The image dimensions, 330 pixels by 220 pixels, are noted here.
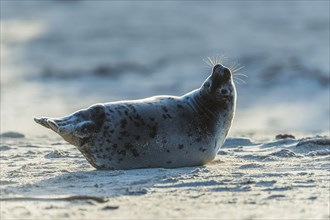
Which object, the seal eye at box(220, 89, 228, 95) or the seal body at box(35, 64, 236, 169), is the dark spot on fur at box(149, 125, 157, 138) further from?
the seal eye at box(220, 89, 228, 95)

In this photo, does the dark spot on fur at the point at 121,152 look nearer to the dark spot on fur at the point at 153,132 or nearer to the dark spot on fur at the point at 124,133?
the dark spot on fur at the point at 124,133

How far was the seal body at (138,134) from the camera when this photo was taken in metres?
5.99

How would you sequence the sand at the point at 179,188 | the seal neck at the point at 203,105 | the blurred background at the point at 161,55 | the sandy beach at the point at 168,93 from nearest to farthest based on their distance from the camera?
1. the sand at the point at 179,188
2. the sandy beach at the point at 168,93
3. the seal neck at the point at 203,105
4. the blurred background at the point at 161,55

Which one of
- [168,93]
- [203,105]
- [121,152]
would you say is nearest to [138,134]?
[121,152]

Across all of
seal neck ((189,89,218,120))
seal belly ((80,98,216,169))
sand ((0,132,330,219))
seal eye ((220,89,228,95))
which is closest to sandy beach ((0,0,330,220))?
sand ((0,132,330,219))

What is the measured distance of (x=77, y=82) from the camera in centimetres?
2008

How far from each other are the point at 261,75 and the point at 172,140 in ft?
44.1

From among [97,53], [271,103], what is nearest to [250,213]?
[271,103]

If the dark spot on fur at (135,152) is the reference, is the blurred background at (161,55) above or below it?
above

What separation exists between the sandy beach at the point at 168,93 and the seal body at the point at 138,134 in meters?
0.15

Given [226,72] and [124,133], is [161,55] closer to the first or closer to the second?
[226,72]

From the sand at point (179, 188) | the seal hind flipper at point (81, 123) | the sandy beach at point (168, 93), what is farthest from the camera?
the seal hind flipper at point (81, 123)

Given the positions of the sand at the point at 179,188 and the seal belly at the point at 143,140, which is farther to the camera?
the seal belly at the point at 143,140

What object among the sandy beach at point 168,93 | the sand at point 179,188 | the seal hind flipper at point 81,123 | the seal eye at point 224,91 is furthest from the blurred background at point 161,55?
the seal hind flipper at point 81,123
